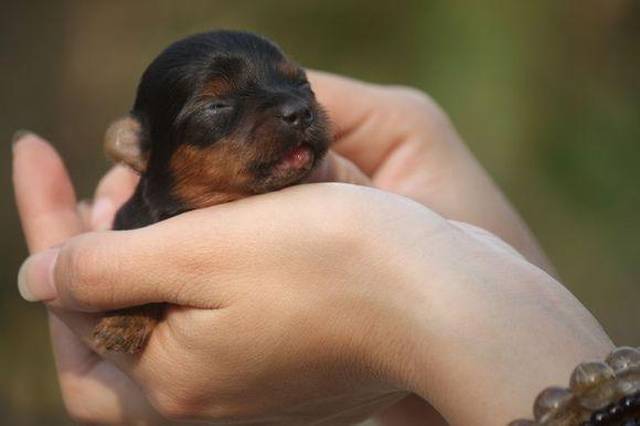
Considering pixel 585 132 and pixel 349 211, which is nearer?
pixel 349 211

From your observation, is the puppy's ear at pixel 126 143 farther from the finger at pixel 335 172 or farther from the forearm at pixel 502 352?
the forearm at pixel 502 352

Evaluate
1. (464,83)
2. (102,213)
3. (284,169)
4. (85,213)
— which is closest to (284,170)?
(284,169)

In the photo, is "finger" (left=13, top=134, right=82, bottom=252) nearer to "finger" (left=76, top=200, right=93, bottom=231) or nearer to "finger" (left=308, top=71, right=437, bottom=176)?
"finger" (left=76, top=200, right=93, bottom=231)

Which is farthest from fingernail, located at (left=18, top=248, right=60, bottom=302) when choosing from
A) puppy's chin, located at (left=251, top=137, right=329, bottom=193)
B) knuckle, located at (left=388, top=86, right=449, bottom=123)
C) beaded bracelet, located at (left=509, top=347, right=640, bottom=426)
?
beaded bracelet, located at (left=509, top=347, right=640, bottom=426)

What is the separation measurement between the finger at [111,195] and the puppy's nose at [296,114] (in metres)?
1.40

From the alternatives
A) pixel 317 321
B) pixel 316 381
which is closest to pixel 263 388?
pixel 316 381

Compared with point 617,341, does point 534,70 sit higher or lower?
higher

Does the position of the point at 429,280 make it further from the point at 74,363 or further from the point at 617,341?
the point at 617,341

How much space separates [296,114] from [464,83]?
218 inches

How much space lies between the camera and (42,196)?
4090 millimetres

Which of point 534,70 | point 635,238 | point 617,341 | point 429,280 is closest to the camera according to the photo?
point 429,280

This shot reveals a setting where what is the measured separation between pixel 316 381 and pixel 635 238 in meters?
5.53

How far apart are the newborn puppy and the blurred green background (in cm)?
415

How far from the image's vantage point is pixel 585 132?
8172mm
